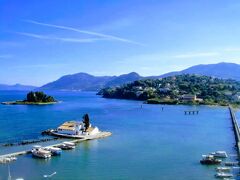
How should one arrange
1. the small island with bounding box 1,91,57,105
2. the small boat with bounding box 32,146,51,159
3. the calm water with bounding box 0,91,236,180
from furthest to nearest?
the small island with bounding box 1,91,57,105 → the small boat with bounding box 32,146,51,159 → the calm water with bounding box 0,91,236,180

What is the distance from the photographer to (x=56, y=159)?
126ft

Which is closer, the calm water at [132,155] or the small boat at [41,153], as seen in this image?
the calm water at [132,155]

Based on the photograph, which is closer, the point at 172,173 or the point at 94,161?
the point at 172,173

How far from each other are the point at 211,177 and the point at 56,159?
48.2ft

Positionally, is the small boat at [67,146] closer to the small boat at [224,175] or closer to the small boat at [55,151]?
the small boat at [55,151]

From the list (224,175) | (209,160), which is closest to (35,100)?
(209,160)

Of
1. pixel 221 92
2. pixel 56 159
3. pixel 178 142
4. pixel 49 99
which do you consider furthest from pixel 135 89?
pixel 56 159

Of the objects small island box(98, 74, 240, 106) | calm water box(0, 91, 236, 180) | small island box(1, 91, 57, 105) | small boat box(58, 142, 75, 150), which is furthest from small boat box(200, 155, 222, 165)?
small island box(1, 91, 57, 105)

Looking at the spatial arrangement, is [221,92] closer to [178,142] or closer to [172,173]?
[178,142]

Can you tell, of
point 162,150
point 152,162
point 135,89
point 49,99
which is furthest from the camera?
point 135,89

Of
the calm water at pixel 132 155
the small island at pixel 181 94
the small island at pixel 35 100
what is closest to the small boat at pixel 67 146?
the calm water at pixel 132 155

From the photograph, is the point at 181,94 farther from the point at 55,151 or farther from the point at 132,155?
the point at 55,151

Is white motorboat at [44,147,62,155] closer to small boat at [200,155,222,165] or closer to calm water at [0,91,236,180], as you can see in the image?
calm water at [0,91,236,180]

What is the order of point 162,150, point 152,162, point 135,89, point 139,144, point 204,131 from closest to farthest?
point 152,162 < point 162,150 < point 139,144 < point 204,131 < point 135,89
